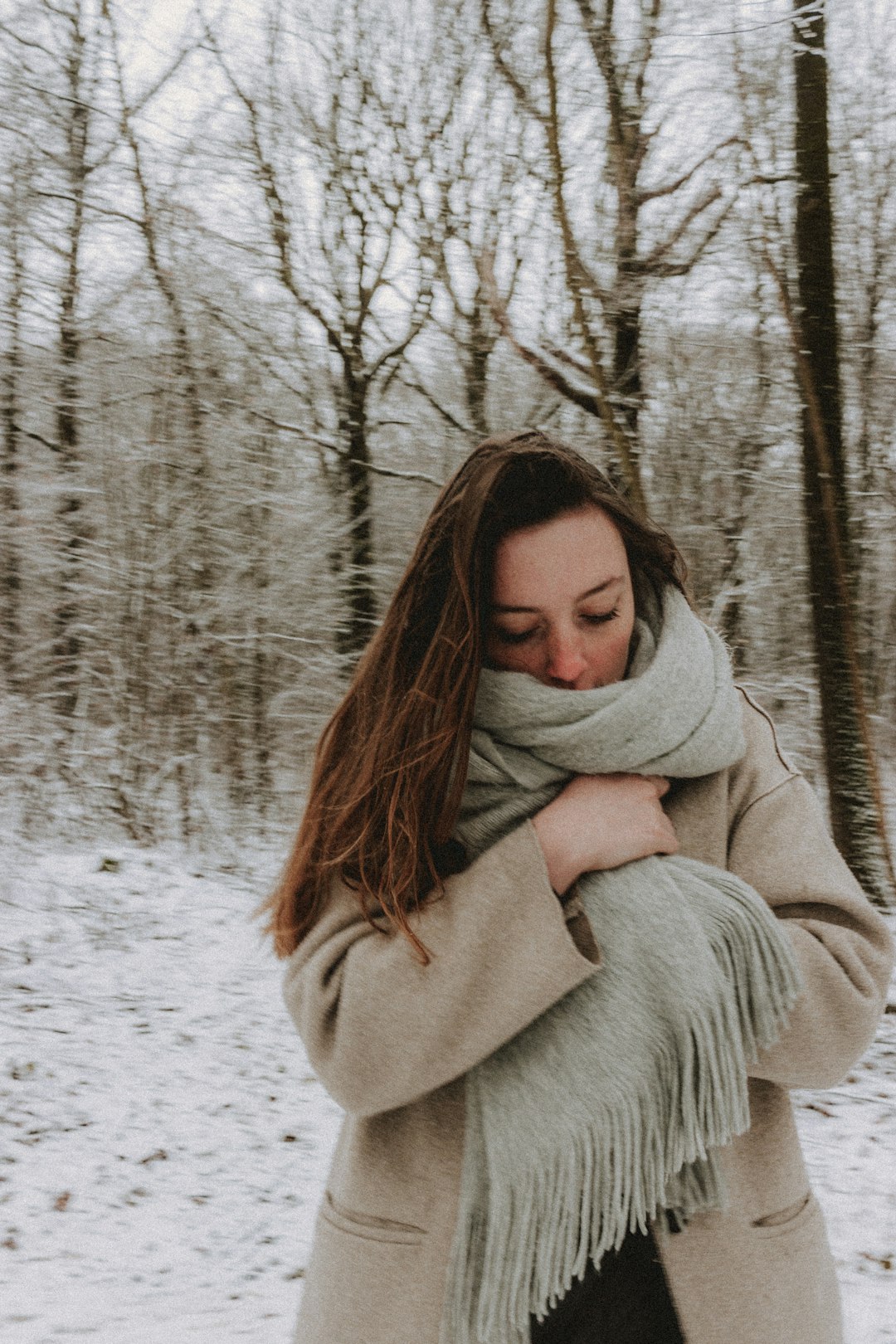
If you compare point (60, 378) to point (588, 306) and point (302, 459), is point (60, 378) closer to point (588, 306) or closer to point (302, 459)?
point (302, 459)

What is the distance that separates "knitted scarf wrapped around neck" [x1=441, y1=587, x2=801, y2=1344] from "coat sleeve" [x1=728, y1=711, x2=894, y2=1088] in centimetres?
4

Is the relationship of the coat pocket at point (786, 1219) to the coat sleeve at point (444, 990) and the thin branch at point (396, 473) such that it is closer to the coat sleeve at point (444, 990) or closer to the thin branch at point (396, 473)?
the coat sleeve at point (444, 990)

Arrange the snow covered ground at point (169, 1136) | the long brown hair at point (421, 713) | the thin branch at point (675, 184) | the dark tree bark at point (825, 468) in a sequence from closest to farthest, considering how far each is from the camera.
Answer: the long brown hair at point (421, 713)
the snow covered ground at point (169, 1136)
the dark tree bark at point (825, 468)
the thin branch at point (675, 184)

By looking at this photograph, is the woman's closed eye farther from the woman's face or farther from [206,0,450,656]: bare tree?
[206,0,450,656]: bare tree

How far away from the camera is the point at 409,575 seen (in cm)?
130

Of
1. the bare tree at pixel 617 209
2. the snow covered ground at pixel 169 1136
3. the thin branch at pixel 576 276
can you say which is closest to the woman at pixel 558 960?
the snow covered ground at pixel 169 1136

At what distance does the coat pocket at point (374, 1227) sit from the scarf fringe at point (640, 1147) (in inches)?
2.6

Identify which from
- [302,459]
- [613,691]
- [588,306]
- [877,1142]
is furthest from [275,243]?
[613,691]

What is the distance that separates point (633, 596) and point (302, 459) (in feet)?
26.6

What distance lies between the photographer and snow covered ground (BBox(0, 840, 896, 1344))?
341 cm

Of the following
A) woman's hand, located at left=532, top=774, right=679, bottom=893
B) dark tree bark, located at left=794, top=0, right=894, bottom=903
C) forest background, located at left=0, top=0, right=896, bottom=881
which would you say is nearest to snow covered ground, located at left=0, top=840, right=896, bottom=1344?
dark tree bark, located at left=794, top=0, right=894, bottom=903

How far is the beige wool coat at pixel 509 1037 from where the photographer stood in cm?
109

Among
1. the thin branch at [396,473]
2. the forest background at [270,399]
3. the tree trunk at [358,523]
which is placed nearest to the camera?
the forest background at [270,399]

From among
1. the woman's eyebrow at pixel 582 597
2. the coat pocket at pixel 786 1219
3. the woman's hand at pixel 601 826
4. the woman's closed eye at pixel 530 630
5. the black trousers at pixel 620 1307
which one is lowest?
the black trousers at pixel 620 1307
